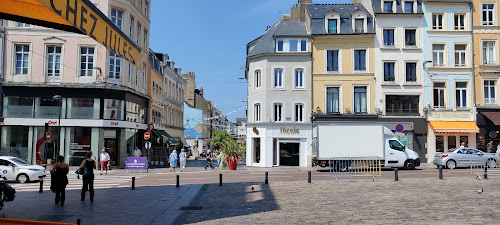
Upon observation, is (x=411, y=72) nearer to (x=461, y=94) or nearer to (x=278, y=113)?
(x=461, y=94)

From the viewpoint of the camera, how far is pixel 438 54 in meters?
35.8

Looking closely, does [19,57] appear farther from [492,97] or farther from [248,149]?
[492,97]

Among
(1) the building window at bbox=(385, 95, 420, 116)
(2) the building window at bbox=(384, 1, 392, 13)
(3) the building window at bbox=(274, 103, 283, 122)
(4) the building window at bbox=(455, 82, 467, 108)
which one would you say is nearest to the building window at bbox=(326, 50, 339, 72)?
(1) the building window at bbox=(385, 95, 420, 116)

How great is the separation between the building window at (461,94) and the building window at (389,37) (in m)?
6.36

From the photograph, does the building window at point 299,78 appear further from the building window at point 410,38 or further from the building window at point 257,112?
the building window at point 410,38

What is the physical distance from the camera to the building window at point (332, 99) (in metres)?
35.8

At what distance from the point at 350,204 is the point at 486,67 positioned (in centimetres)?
2882

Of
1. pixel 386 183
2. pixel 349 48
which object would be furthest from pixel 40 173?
pixel 349 48

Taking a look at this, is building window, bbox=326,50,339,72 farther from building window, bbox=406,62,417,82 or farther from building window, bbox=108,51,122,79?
building window, bbox=108,51,122,79

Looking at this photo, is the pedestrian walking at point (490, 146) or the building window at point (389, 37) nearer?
the pedestrian walking at point (490, 146)

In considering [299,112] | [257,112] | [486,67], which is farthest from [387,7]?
[257,112]

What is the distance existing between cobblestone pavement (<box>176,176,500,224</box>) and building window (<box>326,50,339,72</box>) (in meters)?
19.8

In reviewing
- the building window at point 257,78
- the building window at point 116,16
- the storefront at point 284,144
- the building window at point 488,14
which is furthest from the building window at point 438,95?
the building window at point 116,16

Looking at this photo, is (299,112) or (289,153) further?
(289,153)
